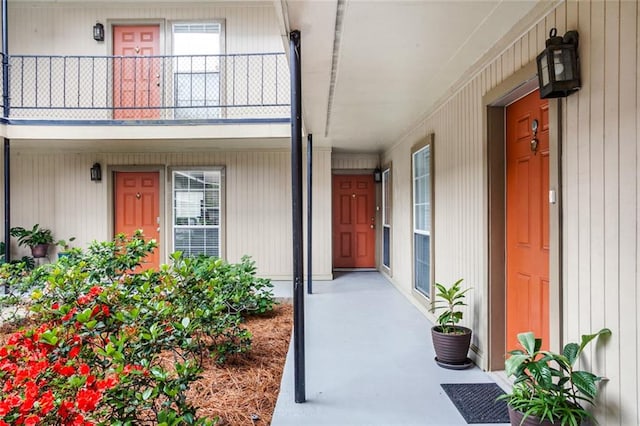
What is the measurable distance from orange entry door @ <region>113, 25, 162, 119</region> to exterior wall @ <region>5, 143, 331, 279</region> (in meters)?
0.85

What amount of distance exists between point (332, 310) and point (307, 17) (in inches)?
136

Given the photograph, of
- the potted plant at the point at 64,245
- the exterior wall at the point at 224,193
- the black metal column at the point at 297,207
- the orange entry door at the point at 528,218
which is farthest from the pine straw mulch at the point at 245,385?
the exterior wall at the point at 224,193

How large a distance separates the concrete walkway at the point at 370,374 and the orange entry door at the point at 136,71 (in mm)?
4514

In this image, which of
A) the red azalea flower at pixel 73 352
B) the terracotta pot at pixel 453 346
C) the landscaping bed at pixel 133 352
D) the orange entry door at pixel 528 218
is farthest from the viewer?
the terracotta pot at pixel 453 346

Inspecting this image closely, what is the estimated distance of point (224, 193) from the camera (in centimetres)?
700

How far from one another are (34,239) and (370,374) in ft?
21.4

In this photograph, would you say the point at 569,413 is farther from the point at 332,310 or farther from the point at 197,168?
the point at 197,168

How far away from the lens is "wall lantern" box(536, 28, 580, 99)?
1934mm

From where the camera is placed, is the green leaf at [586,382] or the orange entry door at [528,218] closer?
the green leaf at [586,382]

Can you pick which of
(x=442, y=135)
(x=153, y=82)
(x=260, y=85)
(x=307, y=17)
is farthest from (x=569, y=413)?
(x=153, y=82)

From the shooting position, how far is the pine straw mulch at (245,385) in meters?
2.33

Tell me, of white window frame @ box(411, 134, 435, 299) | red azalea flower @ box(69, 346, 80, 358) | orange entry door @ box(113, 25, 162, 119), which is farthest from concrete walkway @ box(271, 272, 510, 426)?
orange entry door @ box(113, 25, 162, 119)

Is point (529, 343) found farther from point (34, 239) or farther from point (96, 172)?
point (34, 239)

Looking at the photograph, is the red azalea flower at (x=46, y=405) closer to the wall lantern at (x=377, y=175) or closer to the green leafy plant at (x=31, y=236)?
the green leafy plant at (x=31, y=236)
